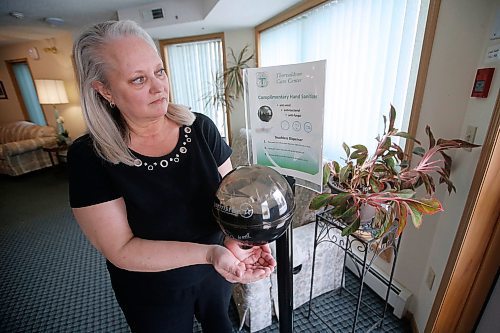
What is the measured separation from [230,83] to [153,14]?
1.23 meters

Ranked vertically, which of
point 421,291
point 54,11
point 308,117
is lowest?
point 421,291

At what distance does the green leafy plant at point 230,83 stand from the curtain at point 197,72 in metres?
0.07

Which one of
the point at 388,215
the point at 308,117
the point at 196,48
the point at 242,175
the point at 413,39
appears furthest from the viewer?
the point at 196,48

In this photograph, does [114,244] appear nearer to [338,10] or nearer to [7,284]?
[338,10]

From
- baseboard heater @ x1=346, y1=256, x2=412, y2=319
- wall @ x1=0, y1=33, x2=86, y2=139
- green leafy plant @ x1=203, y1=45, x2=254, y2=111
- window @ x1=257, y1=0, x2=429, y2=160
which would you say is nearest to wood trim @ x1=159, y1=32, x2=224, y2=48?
green leafy plant @ x1=203, y1=45, x2=254, y2=111

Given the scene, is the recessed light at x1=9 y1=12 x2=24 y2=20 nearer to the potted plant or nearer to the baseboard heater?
the potted plant

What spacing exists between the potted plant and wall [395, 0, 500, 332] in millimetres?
86

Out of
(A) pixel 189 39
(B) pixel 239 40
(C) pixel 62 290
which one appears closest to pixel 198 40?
(A) pixel 189 39

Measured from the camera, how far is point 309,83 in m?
0.65

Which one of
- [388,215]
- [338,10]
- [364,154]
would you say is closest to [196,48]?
[338,10]

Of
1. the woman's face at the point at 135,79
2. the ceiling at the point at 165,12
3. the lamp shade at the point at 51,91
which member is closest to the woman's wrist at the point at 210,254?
the woman's face at the point at 135,79

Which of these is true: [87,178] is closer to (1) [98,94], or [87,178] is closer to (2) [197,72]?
(1) [98,94]

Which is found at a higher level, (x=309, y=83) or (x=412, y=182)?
(x=309, y=83)

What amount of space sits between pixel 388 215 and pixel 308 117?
56cm
